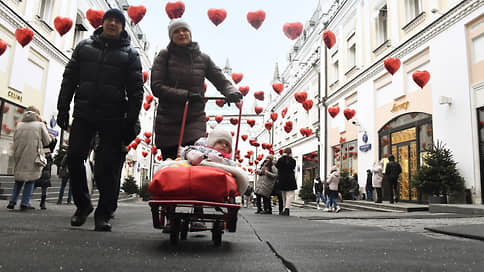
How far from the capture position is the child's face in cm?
277

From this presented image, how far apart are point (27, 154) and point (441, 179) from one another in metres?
10.4

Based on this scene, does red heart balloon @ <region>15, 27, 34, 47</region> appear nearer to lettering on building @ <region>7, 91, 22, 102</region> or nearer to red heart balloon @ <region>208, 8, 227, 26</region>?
lettering on building @ <region>7, 91, 22, 102</region>

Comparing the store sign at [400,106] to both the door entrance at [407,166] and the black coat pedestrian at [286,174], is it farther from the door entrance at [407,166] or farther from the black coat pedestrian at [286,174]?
the black coat pedestrian at [286,174]

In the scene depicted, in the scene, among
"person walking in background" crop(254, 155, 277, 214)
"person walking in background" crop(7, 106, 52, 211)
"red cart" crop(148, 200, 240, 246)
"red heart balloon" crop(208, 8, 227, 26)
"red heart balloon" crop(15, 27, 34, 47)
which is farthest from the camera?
"red heart balloon" crop(208, 8, 227, 26)

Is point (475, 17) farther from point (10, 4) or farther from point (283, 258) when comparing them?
point (10, 4)

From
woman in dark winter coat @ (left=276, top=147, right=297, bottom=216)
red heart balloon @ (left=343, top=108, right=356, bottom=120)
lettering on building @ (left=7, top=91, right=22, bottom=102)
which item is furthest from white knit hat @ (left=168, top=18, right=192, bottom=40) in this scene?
red heart balloon @ (left=343, top=108, right=356, bottom=120)

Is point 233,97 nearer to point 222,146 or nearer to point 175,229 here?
point 222,146

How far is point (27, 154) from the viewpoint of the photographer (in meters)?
5.83

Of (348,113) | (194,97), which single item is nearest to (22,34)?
(194,97)

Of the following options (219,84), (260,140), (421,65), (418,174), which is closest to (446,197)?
(418,174)

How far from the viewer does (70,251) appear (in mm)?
2154

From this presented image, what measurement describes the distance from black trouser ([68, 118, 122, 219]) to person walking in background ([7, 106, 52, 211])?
2.99 metres

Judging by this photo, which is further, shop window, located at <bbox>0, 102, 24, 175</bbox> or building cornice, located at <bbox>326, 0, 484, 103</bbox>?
shop window, located at <bbox>0, 102, 24, 175</bbox>

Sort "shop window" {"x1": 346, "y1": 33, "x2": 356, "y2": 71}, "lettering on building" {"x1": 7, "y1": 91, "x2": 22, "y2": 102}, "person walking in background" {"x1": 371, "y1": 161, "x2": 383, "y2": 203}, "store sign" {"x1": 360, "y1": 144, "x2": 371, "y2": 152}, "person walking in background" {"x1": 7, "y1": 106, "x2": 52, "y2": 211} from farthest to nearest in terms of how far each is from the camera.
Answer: "shop window" {"x1": 346, "y1": 33, "x2": 356, "y2": 71} → "store sign" {"x1": 360, "y1": 144, "x2": 371, "y2": 152} → "lettering on building" {"x1": 7, "y1": 91, "x2": 22, "y2": 102} → "person walking in background" {"x1": 371, "y1": 161, "x2": 383, "y2": 203} → "person walking in background" {"x1": 7, "y1": 106, "x2": 52, "y2": 211}
